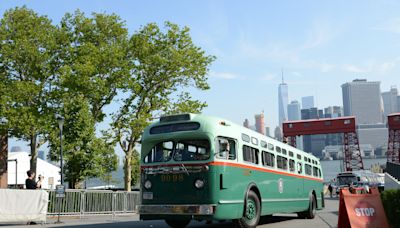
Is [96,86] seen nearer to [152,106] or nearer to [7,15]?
[152,106]

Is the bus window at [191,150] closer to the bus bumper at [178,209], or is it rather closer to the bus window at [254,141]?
the bus bumper at [178,209]

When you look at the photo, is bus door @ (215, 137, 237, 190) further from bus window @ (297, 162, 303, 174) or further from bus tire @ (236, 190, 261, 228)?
bus window @ (297, 162, 303, 174)

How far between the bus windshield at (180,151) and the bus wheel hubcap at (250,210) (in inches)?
79.1

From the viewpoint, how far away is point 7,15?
37.1 m


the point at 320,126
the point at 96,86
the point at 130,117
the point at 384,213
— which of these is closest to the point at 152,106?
the point at 130,117

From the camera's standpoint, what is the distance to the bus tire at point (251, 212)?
1212 cm

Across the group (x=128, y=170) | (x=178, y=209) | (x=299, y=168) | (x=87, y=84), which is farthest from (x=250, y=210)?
(x=128, y=170)

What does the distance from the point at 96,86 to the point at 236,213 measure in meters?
25.3

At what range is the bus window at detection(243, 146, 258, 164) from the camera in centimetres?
1272

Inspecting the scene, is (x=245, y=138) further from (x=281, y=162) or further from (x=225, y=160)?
(x=281, y=162)

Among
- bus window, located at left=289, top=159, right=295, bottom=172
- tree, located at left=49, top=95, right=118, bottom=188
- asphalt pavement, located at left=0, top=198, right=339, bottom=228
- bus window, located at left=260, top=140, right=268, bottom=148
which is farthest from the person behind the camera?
tree, located at left=49, top=95, right=118, bottom=188

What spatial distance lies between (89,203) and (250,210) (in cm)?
1083

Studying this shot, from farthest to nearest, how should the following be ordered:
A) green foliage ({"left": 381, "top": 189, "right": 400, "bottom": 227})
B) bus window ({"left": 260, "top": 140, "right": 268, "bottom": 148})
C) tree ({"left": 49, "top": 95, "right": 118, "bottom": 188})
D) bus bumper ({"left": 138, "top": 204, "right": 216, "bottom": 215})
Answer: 1. tree ({"left": 49, "top": 95, "right": 118, "bottom": 188})
2. bus window ({"left": 260, "top": 140, "right": 268, "bottom": 148})
3. bus bumper ({"left": 138, "top": 204, "right": 216, "bottom": 215})
4. green foliage ({"left": 381, "top": 189, "right": 400, "bottom": 227})

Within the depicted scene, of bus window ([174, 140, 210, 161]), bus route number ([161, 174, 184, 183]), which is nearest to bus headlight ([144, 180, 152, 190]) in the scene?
bus route number ([161, 174, 184, 183])
